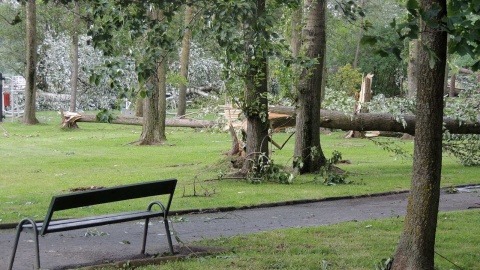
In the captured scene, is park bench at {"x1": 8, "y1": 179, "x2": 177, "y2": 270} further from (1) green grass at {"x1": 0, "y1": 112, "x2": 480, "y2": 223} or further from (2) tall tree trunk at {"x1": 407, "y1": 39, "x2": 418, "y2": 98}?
(2) tall tree trunk at {"x1": 407, "y1": 39, "x2": 418, "y2": 98}

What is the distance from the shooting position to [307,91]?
15320mm

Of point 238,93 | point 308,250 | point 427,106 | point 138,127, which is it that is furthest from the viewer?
point 138,127

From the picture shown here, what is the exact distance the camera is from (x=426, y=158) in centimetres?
654

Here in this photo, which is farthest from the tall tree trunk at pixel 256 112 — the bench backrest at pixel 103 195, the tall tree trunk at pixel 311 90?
the bench backrest at pixel 103 195

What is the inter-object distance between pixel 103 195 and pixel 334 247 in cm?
257

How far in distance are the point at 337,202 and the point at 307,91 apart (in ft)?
10.9

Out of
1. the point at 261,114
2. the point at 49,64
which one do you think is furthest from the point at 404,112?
the point at 49,64

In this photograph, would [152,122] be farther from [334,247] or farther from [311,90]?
[334,247]

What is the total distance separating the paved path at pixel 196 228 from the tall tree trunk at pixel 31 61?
2278 centimetres

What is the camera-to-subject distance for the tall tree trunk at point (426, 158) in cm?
647

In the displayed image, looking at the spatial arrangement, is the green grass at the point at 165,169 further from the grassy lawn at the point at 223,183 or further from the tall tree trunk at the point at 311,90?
the tall tree trunk at the point at 311,90

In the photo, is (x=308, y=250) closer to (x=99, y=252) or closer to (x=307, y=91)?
(x=99, y=252)

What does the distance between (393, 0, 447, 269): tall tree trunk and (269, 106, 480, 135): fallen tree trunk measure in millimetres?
9533

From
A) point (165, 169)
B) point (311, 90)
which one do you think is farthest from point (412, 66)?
point (165, 169)
